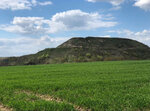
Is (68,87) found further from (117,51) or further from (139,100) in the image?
(117,51)

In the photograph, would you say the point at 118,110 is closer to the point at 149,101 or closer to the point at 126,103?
the point at 126,103

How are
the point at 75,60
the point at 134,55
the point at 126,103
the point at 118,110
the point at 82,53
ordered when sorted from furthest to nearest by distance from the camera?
the point at 134,55 < the point at 82,53 < the point at 75,60 < the point at 126,103 < the point at 118,110

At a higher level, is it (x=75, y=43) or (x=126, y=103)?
(x=75, y=43)

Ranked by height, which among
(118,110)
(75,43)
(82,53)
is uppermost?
(75,43)

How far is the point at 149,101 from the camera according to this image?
892 centimetres

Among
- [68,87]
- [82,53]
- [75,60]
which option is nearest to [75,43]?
[82,53]

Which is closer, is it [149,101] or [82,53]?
[149,101]

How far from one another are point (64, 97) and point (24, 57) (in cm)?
6235

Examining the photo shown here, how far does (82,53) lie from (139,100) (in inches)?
2275

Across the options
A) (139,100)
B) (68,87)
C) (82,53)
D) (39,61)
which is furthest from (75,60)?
(139,100)

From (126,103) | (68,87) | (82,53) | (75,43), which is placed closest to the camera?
(126,103)

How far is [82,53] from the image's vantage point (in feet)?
219

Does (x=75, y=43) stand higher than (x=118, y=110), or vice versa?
(x=75, y=43)

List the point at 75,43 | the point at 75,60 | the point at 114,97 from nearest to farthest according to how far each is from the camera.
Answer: the point at 114,97, the point at 75,60, the point at 75,43
